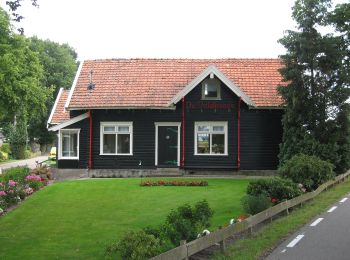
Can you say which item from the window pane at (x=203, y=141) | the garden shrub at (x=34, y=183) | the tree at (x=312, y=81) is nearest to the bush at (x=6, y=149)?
the window pane at (x=203, y=141)

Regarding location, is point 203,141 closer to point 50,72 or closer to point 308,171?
point 308,171

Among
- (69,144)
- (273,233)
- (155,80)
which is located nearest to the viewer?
(273,233)

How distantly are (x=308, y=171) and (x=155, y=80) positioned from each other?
43.2ft

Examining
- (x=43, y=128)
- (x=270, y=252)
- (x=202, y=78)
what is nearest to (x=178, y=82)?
(x=202, y=78)

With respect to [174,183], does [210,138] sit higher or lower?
higher

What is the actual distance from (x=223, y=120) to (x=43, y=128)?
47099 mm

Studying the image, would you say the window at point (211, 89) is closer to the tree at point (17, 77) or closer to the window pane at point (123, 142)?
the window pane at point (123, 142)

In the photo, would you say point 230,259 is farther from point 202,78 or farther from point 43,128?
point 43,128

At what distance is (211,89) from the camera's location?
94.5ft

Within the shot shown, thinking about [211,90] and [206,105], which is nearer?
[206,105]

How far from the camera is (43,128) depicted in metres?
70.8

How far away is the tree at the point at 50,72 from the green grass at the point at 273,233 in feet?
186

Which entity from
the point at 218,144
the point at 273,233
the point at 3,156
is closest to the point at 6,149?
the point at 3,156

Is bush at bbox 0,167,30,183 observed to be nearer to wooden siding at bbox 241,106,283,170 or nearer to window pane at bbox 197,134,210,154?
window pane at bbox 197,134,210,154
